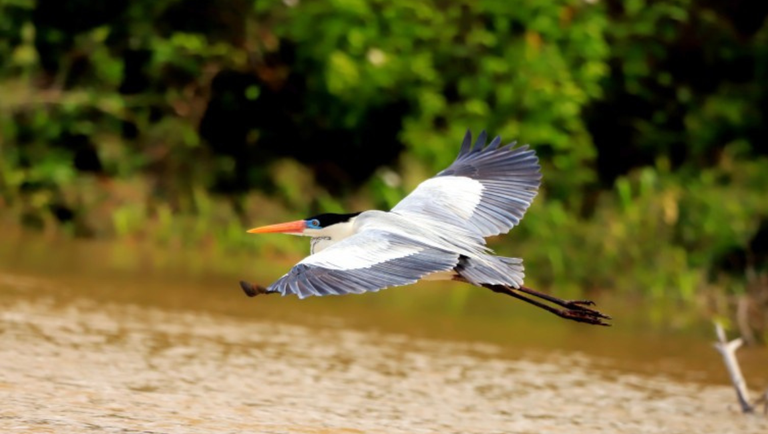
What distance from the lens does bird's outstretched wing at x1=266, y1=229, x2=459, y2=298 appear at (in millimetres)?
5250

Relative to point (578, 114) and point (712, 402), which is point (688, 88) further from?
point (712, 402)

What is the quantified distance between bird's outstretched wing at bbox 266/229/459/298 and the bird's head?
47cm

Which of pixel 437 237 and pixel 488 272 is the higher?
pixel 437 237

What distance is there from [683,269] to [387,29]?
4060 mm

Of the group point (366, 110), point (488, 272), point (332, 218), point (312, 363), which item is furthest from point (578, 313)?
point (366, 110)

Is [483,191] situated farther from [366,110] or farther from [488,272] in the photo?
[366,110]

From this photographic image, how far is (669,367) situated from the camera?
9.12m

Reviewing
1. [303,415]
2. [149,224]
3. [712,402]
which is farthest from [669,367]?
[149,224]

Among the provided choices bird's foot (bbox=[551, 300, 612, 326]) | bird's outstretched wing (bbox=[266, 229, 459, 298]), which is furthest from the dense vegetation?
bird's outstretched wing (bbox=[266, 229, 459, 298])

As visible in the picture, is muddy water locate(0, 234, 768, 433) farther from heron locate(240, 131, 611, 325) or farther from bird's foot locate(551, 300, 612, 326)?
heron locate(240, 131, 611, 325)

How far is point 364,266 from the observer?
562 cm

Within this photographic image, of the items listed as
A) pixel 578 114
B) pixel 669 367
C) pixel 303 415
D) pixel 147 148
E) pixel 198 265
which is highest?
pixel 578 114

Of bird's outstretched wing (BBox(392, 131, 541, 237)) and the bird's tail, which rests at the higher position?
bird's outstretched wing (BBox(392, 131, 541, 237))

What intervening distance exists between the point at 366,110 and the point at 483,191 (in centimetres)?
709
